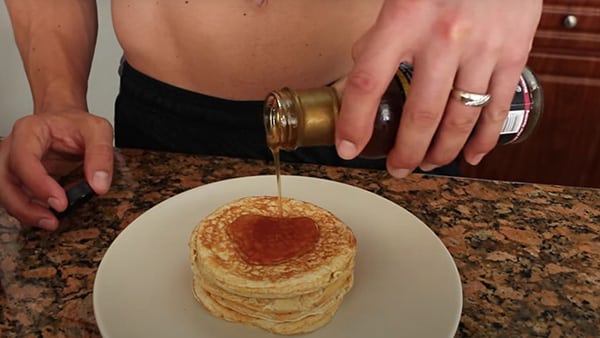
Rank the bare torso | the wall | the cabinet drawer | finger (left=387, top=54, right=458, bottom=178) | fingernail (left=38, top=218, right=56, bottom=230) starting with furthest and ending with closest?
the wall < the cabinet drawer < the bare torso < fingernail (left=38, top=218, right=56, bottom=230) < finger (left=387, top=54, right=458, bottom=178)

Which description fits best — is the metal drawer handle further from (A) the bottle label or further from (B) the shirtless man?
(A) the bottle label

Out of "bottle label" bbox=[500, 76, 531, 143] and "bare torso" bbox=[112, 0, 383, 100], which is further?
"bare torso" bbox=[112, 0, 383, 100]

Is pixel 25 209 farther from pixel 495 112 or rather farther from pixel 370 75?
pixel 495 112

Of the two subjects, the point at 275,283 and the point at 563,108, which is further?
the point at 563,108

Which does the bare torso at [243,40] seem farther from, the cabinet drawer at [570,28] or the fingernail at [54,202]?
the cabinet drawer at [570,28]

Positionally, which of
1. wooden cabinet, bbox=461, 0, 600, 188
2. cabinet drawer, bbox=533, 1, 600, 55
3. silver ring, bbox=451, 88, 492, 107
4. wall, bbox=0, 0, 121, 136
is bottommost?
wall, bbox=0, 0, 121, 136

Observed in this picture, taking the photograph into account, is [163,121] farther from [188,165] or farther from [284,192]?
[284,192]

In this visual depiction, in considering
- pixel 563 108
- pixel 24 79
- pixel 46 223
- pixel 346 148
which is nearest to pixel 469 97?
pixel 346 148

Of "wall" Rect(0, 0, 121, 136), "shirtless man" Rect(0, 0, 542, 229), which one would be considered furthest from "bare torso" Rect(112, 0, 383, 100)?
"wall" Rect(0, 0, 121, 136)
